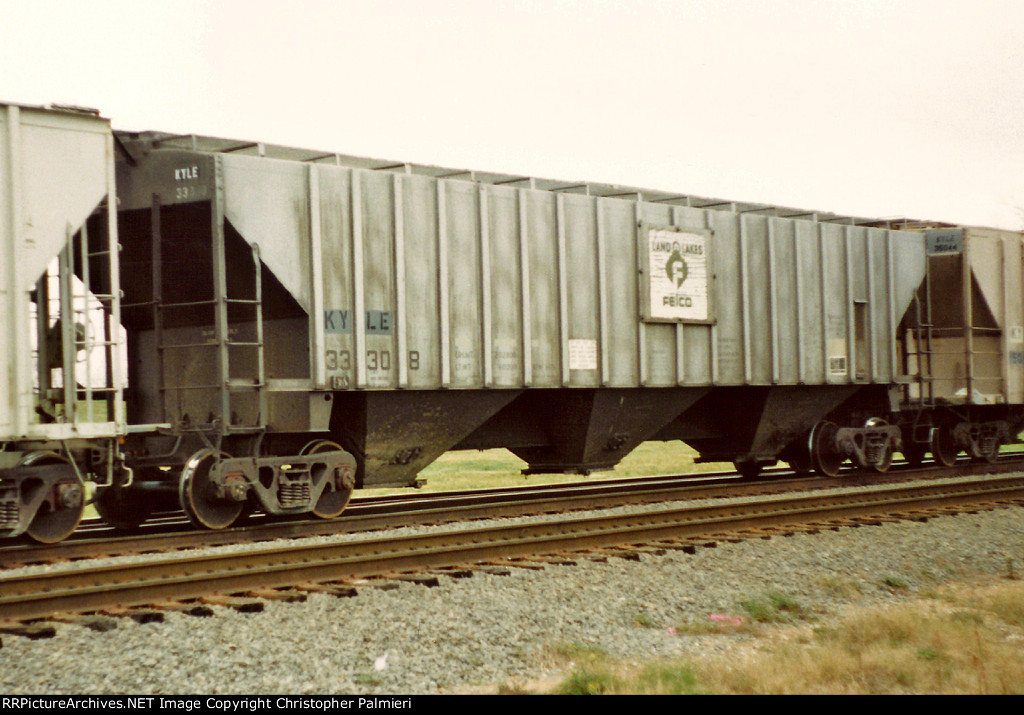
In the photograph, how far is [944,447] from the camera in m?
18.0

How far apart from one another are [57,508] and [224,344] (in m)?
2.21

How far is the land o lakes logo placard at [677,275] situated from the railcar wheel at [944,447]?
631cm

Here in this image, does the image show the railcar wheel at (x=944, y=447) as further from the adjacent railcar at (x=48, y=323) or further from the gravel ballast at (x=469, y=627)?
the adjacent railcar at (x=48, y=323)

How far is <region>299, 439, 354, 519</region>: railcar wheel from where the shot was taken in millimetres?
10891

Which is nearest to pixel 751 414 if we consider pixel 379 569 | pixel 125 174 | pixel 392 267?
pixel 392 267

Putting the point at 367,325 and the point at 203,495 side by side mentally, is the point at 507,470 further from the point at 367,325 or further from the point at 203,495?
the point at 203,495

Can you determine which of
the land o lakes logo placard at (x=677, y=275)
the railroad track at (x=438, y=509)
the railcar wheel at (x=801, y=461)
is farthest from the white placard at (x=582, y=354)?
the railcar wheel at (x=801, y=461)

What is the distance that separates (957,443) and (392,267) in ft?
38.0

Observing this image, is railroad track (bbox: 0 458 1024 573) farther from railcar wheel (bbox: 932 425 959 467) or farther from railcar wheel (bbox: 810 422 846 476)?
railcar wheel (bbox: 810 422 846 476)

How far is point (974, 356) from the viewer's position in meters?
17.7

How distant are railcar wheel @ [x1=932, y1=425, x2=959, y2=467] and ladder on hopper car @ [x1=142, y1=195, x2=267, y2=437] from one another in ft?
40.9

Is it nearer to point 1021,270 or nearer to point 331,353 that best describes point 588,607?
point 331,353

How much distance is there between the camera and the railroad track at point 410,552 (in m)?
7.42

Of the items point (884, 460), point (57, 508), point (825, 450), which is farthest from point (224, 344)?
point (884, 460)
